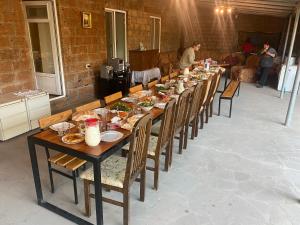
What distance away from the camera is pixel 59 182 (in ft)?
8.41

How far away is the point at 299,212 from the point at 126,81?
14.1ft

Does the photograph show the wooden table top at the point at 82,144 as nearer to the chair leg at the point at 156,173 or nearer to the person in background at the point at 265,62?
the chair leg at the point at 156,173

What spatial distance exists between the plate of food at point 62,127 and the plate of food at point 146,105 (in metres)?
0.84

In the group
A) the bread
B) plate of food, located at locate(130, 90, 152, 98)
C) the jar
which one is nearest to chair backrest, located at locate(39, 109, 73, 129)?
the bread

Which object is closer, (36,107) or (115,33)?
(36,107)

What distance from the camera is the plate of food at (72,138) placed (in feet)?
6.16

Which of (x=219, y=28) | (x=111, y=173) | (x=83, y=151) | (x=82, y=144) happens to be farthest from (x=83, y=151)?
(x=219, y=28)

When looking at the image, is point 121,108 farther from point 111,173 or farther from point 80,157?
point 80,157

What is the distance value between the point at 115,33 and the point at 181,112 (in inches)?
164

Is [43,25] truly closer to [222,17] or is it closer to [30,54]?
[30,54]

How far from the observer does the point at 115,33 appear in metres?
6.23

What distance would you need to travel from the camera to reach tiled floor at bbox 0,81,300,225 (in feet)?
6.97

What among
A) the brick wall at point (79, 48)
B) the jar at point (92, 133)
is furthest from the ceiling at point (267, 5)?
the jar at point (92, 133)

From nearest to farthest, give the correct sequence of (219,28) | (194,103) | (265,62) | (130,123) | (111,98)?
(130,123), (111,98), (194,103), (265,62), (219,28)
